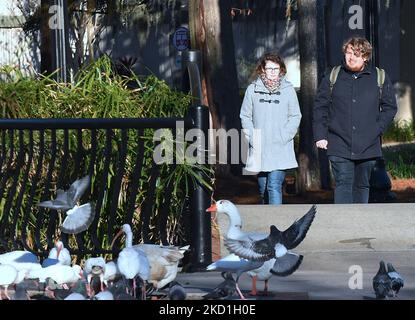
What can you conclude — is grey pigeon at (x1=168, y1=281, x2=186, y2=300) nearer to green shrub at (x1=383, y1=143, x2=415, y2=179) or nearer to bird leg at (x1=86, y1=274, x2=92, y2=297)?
bird leg at (x1=86, y1=274, x2=92, y2=297)

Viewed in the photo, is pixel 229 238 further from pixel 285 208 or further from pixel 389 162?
pixel 389 162

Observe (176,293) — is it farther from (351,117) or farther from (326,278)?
(351,117)

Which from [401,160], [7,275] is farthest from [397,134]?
[7,275]

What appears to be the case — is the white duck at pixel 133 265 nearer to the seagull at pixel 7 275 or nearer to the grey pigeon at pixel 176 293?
the grey pigeon at pixel 176 293

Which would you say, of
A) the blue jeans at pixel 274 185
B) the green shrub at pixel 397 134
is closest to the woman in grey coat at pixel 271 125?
the blue jeans at pixel 274 185

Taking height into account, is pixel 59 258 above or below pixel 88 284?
above

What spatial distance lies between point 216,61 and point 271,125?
22.0ft

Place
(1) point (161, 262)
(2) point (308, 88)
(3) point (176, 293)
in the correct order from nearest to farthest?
(3) point (176, 293), (1) point (161, 262), (2) point (308, 88)

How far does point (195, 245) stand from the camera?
29.5ft

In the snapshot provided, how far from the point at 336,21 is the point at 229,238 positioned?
68.3 feet

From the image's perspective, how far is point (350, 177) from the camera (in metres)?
10.2

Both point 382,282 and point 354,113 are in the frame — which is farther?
point 354,113

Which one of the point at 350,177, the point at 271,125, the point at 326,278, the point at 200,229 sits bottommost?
the point at 326,278

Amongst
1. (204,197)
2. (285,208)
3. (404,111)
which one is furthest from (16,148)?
(404,111)
